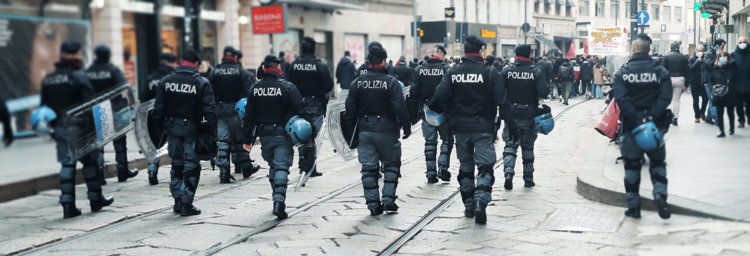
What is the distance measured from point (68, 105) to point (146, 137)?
250 centimetres

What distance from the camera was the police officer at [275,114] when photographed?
327 inches

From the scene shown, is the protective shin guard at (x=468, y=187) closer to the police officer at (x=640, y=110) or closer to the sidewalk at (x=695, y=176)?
Answer: the police officer at (x=640, y=110)

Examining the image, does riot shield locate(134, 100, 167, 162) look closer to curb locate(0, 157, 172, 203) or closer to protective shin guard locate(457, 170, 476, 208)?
curb locate(0, 157, 172, 203)

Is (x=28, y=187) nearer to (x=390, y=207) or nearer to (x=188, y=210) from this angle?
(x=188, y=210)

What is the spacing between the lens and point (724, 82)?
13922 mm

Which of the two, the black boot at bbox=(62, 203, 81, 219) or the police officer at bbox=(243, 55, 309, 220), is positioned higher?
the police officer at bbox=(243, 55, 309, 220)

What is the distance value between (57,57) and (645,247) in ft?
16.3

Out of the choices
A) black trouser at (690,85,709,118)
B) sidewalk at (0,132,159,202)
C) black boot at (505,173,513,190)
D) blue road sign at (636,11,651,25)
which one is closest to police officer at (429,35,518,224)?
black boot at (505,173,513,190)

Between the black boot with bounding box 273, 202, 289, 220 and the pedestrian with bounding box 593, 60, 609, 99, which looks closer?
the black boot with bounding box 273, 202, 289, 220

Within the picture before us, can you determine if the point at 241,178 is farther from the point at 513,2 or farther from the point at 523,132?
the point at 513,2

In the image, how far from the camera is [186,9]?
520 inches

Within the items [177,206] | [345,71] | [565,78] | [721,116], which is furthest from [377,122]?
[565,78]

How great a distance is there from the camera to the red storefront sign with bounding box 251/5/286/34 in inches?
653

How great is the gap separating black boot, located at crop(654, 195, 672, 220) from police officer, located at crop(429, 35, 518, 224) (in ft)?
4.82
